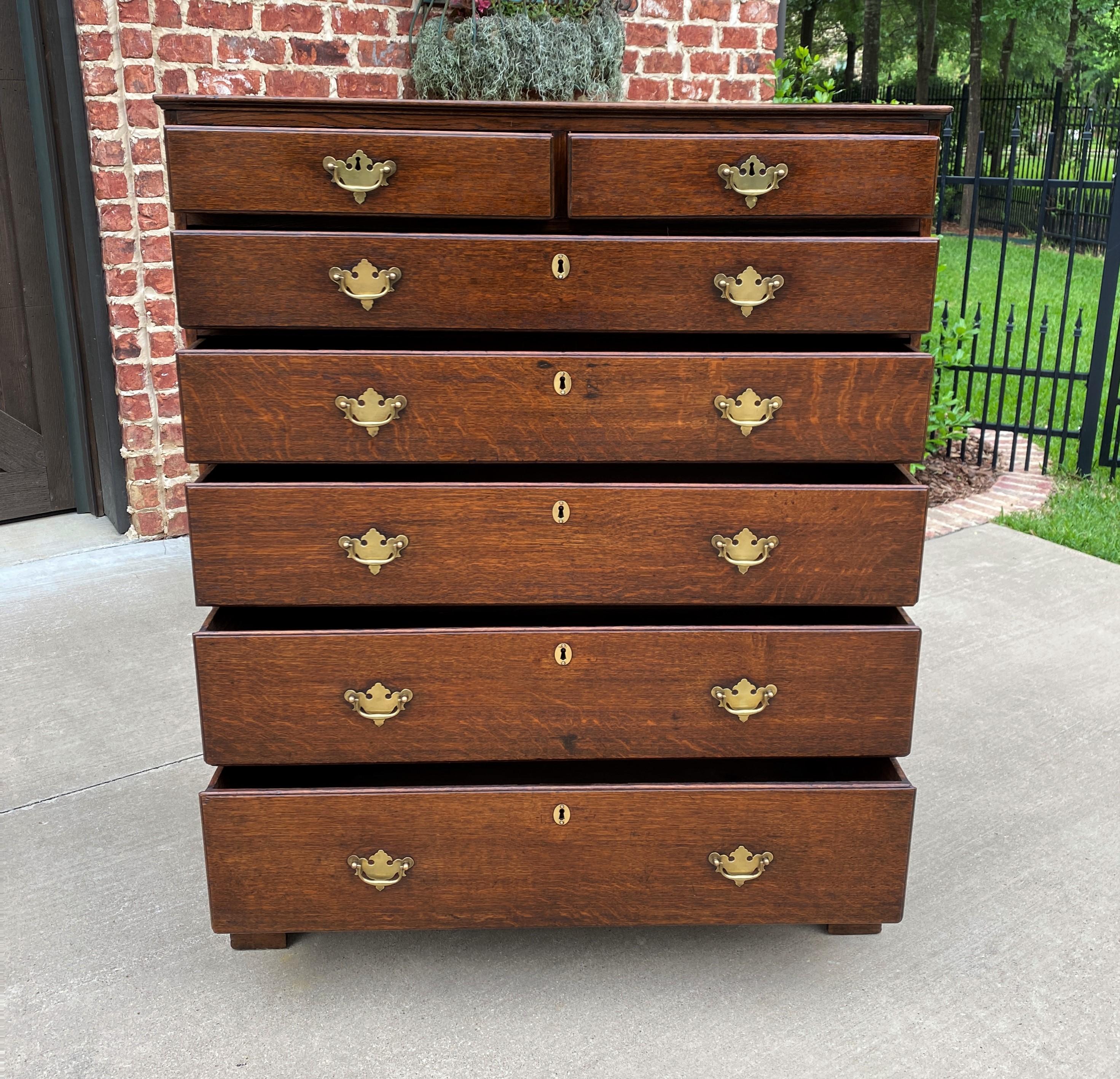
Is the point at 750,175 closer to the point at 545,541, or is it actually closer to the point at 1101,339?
the point at 545,541

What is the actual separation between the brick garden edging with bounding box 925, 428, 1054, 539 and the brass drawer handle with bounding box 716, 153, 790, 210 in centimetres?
278

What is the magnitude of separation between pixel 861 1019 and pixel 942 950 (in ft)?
0.94

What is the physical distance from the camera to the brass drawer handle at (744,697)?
6.52 feet

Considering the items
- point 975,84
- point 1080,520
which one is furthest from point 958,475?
point 975,84

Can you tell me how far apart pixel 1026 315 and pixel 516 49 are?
5.76 metres

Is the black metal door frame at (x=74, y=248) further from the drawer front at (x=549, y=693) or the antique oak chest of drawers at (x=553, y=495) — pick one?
the drawer front at (x=549, y=693)

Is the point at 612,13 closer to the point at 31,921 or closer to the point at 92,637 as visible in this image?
the point at 92,637

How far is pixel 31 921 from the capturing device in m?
2.28

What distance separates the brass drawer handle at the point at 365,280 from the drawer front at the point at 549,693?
554 millimetres

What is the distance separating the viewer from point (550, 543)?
1.92 metres

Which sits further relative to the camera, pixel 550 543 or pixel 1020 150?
pixel 1020 150

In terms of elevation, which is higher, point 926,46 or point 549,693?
point 926,46

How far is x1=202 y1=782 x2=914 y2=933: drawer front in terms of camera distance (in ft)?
6.55

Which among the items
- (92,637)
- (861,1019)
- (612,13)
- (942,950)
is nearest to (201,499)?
(861,1019)
